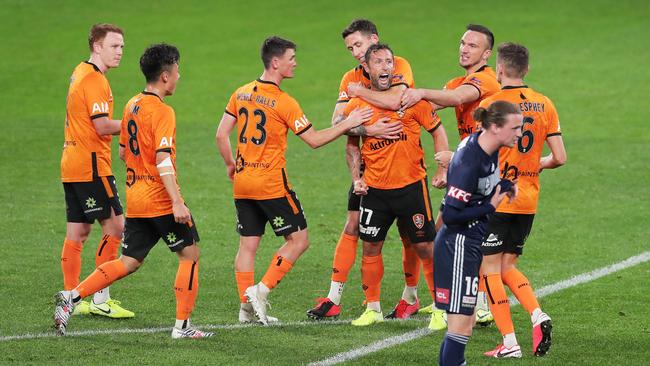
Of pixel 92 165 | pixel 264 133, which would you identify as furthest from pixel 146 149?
pixel 92 165

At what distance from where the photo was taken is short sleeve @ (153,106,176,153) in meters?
10.5

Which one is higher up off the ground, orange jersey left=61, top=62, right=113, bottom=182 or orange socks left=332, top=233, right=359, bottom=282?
orange jersey left=61, top=62, right=113, bottom=182

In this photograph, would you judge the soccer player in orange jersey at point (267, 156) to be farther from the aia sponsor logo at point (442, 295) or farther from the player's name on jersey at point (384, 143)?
the aia sponsor logo at point (442, 295)

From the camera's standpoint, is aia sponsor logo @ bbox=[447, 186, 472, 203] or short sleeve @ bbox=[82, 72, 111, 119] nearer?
aia sponsor logo @ bbox=[447, 186, 472, 203]

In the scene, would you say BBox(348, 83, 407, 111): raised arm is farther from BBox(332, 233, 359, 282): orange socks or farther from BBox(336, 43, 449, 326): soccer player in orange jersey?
BBox(332, 233, 359, 282): orange socks

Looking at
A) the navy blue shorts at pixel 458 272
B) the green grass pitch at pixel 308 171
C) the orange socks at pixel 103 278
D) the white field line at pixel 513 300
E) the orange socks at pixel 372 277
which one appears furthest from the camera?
the orange socks at pixel 372 277

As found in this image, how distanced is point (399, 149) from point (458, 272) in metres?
2.61

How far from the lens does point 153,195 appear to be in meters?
10.8

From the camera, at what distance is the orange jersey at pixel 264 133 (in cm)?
1125

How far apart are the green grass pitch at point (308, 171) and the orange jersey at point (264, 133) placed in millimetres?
1383

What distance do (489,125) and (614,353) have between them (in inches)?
109

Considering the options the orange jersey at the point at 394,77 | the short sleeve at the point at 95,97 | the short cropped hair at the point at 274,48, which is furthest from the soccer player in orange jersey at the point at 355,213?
the short sleeve at the point at 95,97

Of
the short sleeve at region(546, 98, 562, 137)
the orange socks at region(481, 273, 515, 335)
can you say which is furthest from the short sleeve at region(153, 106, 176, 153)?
the short sleeve at region(546, 98, 562, 137)

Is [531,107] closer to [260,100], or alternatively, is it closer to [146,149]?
[260,100]
